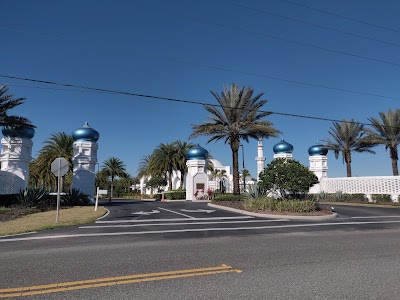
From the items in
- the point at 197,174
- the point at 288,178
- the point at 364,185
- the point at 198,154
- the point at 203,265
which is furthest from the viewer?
the point at 198,154

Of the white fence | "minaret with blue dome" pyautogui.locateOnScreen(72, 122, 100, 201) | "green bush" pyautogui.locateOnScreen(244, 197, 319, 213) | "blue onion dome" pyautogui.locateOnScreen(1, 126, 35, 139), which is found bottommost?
"green bush" pyautogui.locateOnScreen(244, 197, 319, 213)

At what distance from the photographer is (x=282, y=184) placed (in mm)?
19172

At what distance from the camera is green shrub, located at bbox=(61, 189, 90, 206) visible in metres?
23.9

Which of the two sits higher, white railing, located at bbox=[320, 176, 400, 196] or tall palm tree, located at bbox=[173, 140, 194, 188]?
tall palm tree, located at bbox=[173, 140, 194, 188]

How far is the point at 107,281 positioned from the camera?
4988 millimetres

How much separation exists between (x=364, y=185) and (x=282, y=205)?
17936mm

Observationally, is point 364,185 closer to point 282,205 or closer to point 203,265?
point 282,205

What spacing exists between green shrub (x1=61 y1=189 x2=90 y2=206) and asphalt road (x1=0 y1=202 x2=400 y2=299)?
1478 centimetres

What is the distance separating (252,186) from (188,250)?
14.4m

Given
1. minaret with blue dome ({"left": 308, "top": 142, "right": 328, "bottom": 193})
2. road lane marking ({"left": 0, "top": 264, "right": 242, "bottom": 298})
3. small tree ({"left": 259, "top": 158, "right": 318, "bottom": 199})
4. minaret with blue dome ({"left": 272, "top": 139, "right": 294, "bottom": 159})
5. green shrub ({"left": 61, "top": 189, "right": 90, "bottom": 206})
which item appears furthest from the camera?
minaret with blue dome ({"left": 272, "top": 139, "right": 294, "bottom": 159})

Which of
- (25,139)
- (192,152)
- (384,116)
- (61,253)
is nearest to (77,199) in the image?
(25,139)

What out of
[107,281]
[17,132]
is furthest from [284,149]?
[107,281]

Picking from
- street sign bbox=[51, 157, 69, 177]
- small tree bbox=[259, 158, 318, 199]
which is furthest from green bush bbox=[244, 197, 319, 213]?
street sign bbox=[51, 157, 69, 177]

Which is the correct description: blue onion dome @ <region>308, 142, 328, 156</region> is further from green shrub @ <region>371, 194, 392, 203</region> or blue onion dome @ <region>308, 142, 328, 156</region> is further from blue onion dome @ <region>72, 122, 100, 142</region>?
blue onion dome @ <region>72, 122, 100, 142</region>
